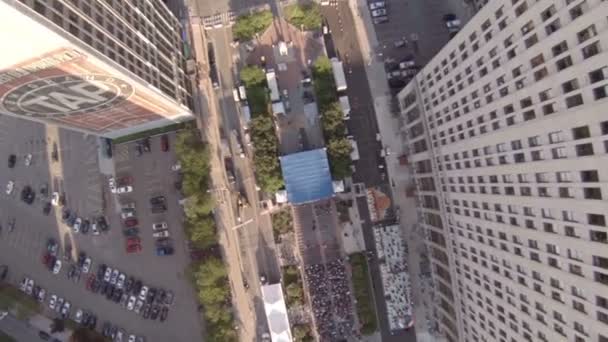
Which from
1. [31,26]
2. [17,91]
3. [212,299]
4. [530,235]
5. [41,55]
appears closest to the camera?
[31,26]

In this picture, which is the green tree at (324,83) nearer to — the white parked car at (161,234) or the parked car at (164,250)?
the white parked car at (161,234)

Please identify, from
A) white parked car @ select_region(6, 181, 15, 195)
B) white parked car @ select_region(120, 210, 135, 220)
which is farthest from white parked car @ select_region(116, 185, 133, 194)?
white parked car @ select_region(6, 181, 15, 195)

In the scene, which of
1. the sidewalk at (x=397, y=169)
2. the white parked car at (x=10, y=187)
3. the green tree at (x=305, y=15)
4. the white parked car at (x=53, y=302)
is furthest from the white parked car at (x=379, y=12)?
the white parked car at (x=53, y=302)

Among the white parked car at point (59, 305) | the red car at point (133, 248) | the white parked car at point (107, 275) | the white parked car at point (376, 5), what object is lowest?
the white parked car at point (59, 305)

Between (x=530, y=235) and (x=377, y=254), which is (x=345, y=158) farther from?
(x=530, y=235)

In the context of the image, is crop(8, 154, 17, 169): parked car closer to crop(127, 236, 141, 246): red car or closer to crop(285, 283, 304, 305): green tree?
crop(127, 236, 141, 246): red car

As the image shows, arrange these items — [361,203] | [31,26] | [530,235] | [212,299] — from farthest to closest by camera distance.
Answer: [361,203] → [212,299] → [530,235] → [31,26]

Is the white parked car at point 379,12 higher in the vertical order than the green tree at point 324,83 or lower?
higher

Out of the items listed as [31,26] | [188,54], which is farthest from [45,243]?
[31,26]
